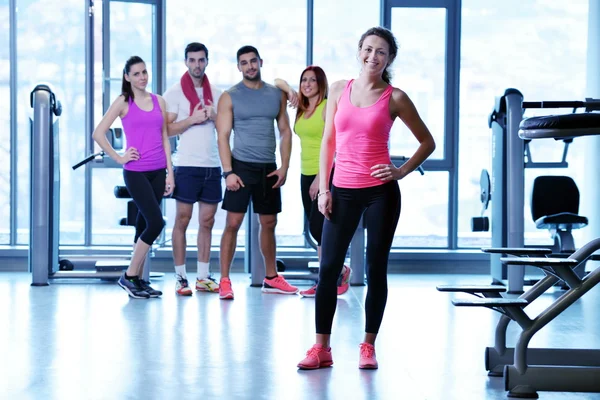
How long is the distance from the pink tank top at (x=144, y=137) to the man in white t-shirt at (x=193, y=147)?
0.21 m

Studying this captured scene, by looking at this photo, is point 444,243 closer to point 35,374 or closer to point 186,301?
point 186,301

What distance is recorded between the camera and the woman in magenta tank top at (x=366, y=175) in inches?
134

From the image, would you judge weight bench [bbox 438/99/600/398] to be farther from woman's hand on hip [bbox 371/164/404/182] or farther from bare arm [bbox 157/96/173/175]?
bare arm [bbox 157/96/173/175]

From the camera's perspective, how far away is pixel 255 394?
121 inches

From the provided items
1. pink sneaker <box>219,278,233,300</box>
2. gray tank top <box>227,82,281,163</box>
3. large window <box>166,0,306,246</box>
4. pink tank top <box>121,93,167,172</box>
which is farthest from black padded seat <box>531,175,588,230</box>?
pink tank top <box>121,93,167,172</box>

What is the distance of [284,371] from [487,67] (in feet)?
15.3

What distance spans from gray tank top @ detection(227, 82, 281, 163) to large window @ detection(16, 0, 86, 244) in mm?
2386

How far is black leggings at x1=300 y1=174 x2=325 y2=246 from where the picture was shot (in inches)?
209

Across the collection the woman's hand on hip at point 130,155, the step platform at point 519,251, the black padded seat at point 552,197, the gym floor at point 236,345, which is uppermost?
the woman's hand on hip at point 130,155

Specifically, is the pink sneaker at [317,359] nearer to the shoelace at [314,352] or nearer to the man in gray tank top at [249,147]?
the shoelace at [314,352]

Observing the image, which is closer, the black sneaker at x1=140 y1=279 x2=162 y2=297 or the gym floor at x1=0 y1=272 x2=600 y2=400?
the gym floor at x1=0 y1=272 x2=600 y2=400

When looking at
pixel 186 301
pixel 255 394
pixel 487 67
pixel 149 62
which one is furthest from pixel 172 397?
pixel 487 67

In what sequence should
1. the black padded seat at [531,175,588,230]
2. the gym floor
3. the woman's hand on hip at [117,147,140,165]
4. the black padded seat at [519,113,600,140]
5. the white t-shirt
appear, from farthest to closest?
the black padded seat at [531,175,588,230], the white t-shirt, the woman's hand on hip at [117,147,140,165], the gym floor, the black padded seat at [519,113,600,140]

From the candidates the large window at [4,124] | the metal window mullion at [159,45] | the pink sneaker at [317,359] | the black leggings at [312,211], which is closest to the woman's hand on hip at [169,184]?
the black leggings at [312,211]
